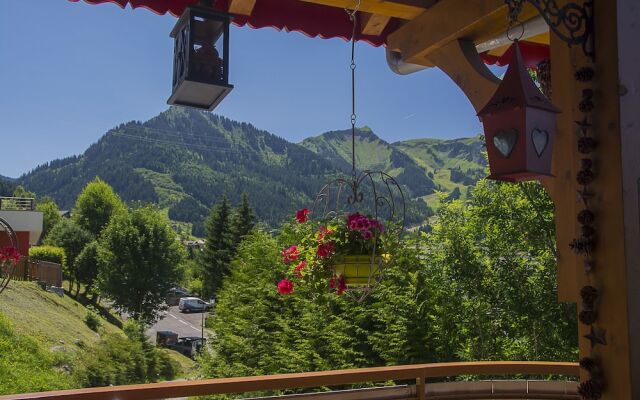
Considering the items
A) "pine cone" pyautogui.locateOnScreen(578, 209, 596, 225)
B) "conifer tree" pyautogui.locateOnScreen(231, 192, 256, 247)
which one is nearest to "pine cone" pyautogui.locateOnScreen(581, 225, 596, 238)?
"pine cone" pyautogui.locateOnScreen(578, 209, 596, 225)

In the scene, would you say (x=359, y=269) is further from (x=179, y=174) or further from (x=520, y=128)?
(x=179, y=174)

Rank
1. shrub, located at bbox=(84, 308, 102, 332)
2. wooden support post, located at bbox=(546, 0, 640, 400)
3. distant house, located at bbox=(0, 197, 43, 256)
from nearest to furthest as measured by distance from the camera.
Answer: wooden support post, located at bbox=(546, 0, 640, 400)
distant house, located at bbox=(0, 197, 43, 256)
shrub, located at bbox=(84, 308, 102, 332)

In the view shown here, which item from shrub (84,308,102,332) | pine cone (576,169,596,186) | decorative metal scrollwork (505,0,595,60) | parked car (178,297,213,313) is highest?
decorative metal scrollwork (505,0,595,60)

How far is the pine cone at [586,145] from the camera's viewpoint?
1.62m

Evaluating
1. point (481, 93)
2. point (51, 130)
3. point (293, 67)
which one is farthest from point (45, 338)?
point (51, 130)

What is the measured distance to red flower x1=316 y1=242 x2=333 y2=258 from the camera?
266cm

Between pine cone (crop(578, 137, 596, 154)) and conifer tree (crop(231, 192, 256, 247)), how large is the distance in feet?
90.3

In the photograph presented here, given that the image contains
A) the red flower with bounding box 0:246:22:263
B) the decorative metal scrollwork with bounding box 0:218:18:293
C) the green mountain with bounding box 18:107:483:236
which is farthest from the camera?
the green mountain with bounding box 18:107:483:236

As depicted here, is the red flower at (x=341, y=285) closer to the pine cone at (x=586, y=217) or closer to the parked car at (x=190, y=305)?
the pine cone at (x=586, y=217)

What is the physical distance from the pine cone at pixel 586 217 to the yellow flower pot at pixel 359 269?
3.62 ft

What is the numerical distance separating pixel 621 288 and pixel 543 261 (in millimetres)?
6735

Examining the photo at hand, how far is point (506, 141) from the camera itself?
1645mm

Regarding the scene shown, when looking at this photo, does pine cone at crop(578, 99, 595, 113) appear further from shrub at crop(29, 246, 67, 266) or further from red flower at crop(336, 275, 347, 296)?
shrub at crop(29, 246, 67, 266)

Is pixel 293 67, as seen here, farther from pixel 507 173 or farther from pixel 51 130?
pixel 507 173
